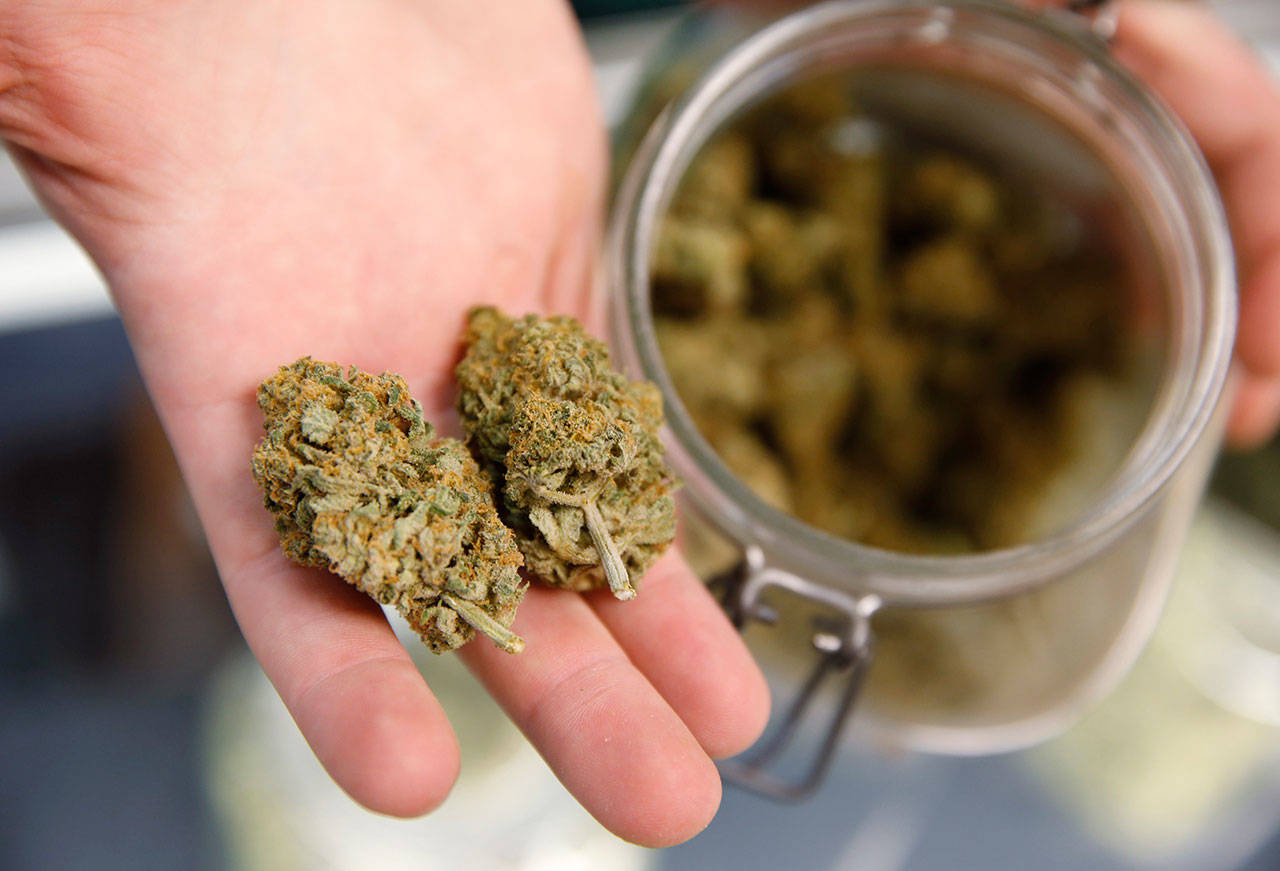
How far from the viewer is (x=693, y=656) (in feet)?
2.69

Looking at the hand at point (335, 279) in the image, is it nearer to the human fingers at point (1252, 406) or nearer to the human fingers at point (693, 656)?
the human fingers at point (693, 656)

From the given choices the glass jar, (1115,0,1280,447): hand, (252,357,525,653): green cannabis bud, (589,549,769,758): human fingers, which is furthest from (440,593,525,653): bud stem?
(1115,0,1280,447): hand

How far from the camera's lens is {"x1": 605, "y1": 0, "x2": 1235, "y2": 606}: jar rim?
902 mm

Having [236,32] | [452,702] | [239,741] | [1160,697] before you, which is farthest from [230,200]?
[1160,697]

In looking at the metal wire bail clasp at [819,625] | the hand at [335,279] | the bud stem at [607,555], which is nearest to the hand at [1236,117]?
the metal wire bail clasp at [819,625]

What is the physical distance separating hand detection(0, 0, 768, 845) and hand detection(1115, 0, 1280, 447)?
90 cm

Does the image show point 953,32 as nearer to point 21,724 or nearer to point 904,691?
point 904,691

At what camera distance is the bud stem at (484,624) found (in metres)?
0.73

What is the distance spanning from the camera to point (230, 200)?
86 centimetres

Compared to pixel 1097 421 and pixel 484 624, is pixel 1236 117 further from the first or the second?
pixel 484 624

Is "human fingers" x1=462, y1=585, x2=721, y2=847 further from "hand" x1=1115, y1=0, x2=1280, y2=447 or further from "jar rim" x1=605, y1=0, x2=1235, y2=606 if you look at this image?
"hand" x1=1115, y1=0, x2=1280, y2=447

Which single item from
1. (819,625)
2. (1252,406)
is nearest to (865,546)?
(819,625)

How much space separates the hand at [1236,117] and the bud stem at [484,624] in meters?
1.16

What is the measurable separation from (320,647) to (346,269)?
0.38 m
